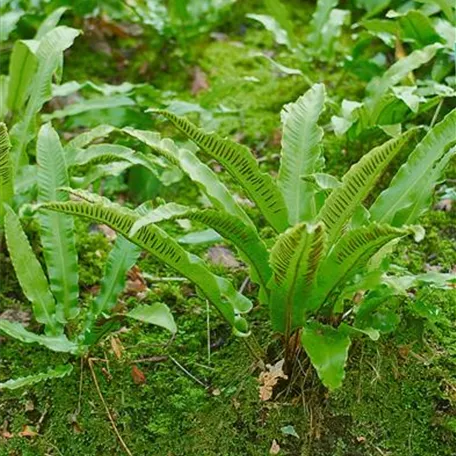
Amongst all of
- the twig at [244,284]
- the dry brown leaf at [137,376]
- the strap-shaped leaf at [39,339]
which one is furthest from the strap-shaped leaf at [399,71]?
the strap-shaped leaf at [39,339]

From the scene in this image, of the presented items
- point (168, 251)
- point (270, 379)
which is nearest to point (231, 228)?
point (168, 251)

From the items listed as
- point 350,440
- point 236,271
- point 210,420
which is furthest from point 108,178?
point 350,440

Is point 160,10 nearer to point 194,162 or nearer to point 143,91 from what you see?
point 143,91

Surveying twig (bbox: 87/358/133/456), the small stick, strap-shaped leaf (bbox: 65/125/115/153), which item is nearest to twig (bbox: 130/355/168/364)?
the small stick

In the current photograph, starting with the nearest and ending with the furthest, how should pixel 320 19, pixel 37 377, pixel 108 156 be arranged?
pixel 37 377
pixel 108 156
pixel 320 19

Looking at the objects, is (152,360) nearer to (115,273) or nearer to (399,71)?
(115,273)

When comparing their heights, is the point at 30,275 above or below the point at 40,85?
below

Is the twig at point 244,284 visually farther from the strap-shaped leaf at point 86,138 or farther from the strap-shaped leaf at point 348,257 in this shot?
the strap-shaped leaf at point 86,138
